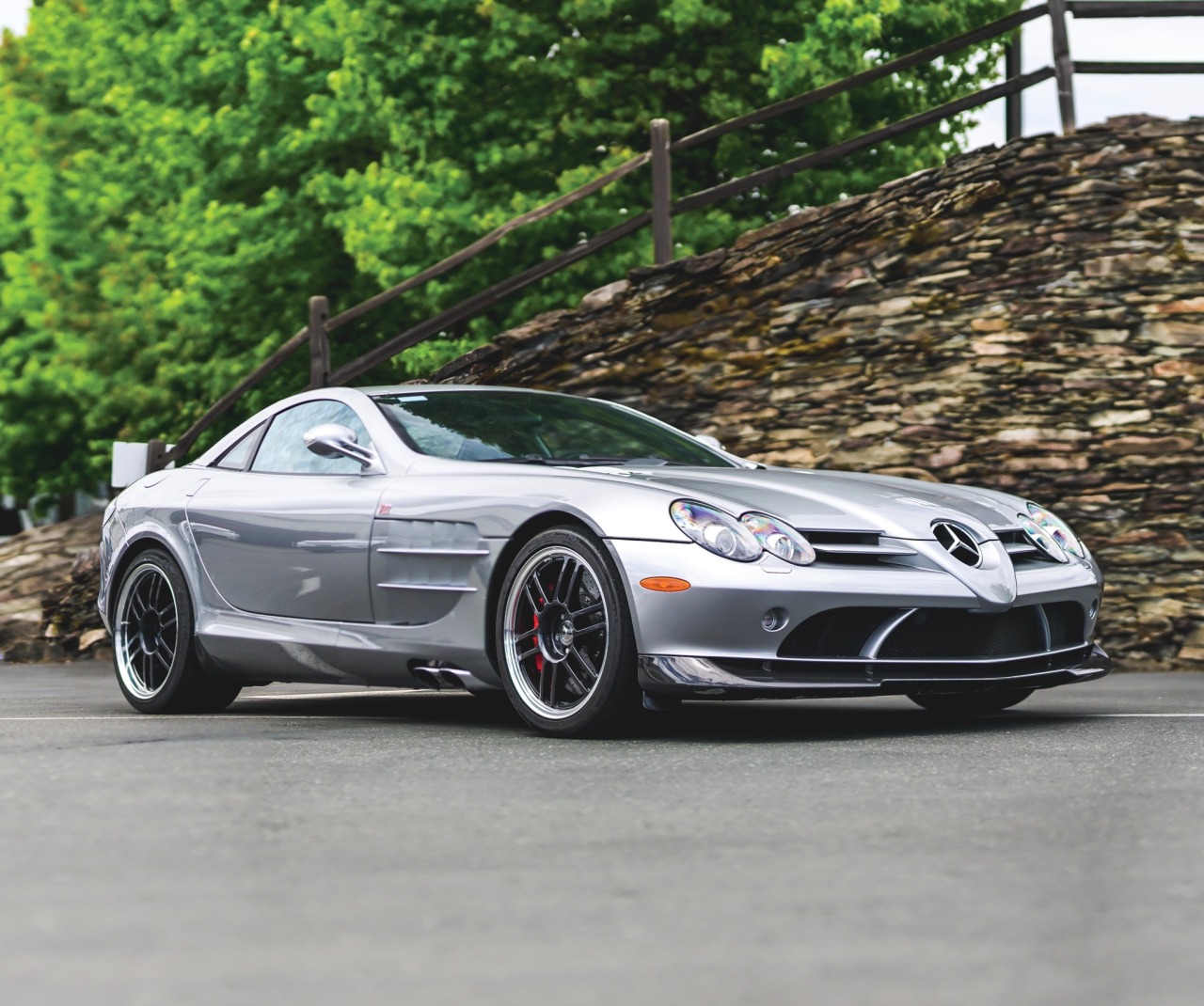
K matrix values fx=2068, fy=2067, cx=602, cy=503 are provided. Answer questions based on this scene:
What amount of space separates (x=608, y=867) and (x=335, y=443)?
371 centimetres

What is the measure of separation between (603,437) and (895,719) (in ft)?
5.32

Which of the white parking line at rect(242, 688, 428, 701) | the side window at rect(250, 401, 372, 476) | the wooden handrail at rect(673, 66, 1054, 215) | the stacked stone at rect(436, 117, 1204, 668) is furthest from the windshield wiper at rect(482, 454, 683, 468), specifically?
the wooden handrail at rect(673, 66, 1054, 215)

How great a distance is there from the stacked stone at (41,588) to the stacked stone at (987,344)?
3.29m

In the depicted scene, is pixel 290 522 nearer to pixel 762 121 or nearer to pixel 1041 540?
pixel 1041 540

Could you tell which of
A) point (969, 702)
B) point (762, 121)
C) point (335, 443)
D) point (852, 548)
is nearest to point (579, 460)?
point (335, 443)

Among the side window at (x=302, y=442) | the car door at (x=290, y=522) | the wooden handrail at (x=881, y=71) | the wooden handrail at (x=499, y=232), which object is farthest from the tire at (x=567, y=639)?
the wooden handrail at (x=499, y=232)

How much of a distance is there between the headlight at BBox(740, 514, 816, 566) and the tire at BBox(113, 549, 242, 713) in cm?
279

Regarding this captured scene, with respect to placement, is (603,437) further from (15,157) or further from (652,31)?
(15,157)

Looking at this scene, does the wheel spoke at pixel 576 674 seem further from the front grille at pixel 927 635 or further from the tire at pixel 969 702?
the tire at pixel 969 702

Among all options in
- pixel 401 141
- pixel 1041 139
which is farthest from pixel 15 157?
pixel 1041 139

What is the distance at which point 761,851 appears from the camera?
461 cm

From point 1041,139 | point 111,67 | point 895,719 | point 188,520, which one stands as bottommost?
point 895,719

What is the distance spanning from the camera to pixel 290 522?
8.13m

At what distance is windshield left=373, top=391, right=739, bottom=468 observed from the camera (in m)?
8.02
